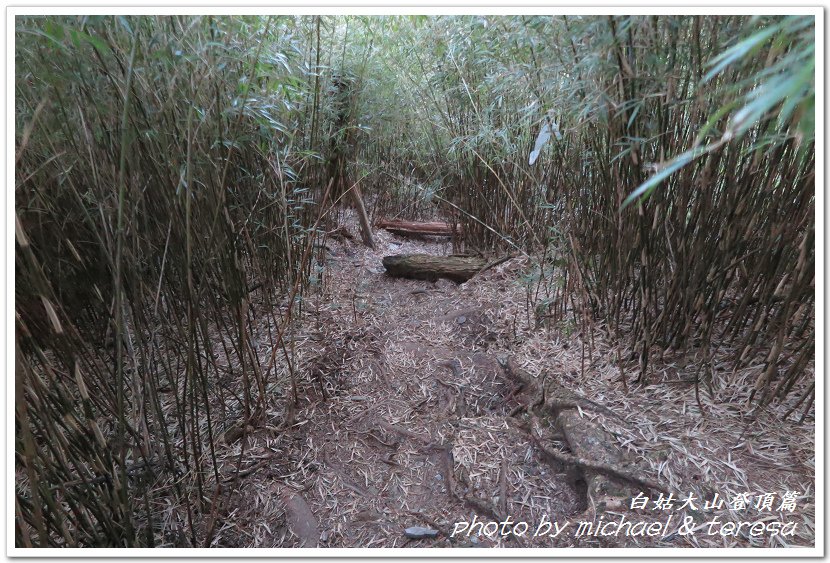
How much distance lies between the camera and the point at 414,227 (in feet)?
13.4

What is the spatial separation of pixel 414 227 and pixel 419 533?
10.8 feet

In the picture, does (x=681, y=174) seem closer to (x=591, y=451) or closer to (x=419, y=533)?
(x=591, y=451)

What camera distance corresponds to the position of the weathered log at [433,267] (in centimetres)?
267

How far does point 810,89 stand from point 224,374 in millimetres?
1627

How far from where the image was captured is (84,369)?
1.14 m

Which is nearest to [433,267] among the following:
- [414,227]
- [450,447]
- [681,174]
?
[414,227]

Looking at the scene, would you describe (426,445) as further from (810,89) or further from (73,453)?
(810,89)

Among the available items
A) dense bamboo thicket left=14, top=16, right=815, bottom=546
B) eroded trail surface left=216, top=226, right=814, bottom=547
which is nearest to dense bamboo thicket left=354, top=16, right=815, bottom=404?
dense bamboo thicket left=14, top=16, right=815, bottom=546

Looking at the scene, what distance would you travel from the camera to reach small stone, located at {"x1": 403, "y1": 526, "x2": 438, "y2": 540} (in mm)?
981

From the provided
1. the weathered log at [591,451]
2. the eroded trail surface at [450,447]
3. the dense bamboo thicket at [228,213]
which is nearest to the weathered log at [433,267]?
the eroded trail surface at [450,447]

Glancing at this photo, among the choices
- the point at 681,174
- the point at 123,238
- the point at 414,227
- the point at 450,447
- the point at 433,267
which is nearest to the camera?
the point at 123,238

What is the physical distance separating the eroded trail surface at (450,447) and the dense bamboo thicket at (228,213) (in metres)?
0.11

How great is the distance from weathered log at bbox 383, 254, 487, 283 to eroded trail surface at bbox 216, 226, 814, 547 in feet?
2.41

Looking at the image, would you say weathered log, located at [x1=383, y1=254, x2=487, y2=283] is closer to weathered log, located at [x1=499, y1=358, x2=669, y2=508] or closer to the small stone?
weathered log, located at [x1=499, y1=358, x2=669, y2=508]
